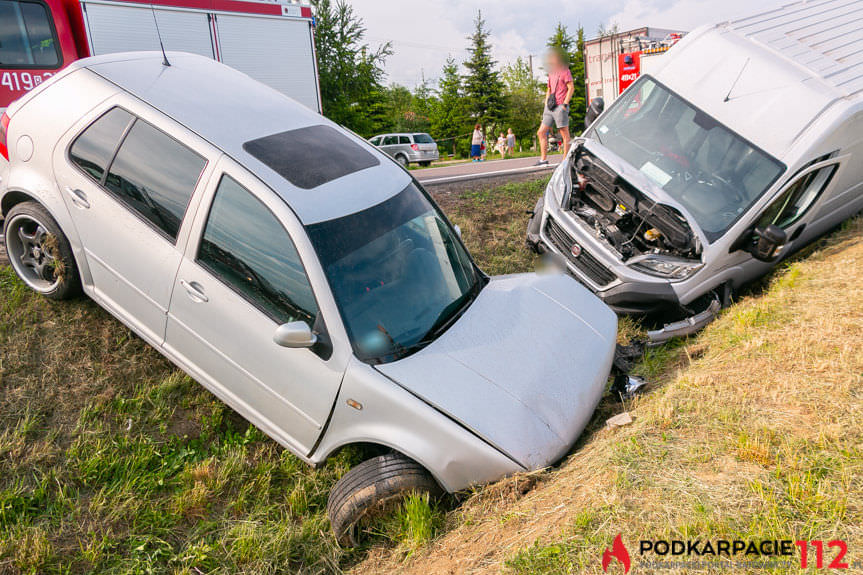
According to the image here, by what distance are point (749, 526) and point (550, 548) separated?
2.65ft

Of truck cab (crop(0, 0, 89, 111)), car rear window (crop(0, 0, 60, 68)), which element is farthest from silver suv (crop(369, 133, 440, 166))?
car rear window (crop(0, 0, 60, 68))

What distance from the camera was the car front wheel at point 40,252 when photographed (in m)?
3.92

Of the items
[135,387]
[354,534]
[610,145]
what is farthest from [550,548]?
[610,145]

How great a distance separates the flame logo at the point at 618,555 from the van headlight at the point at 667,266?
329 cm

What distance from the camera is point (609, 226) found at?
18.4 feet

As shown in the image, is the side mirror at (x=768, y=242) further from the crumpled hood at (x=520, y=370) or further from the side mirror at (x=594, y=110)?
the side mirror at (x=594, y=110)

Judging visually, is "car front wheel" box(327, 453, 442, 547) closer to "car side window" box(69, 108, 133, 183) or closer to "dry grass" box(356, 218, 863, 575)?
"dry grass" box(356, 218, 863, 575)

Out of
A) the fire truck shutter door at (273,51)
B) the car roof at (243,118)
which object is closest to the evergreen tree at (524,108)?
the fire truck shutter door at (273,51)

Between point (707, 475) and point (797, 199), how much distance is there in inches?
160

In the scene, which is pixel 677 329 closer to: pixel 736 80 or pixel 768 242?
pixel 768 242

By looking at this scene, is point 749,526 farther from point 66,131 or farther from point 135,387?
point 66,131

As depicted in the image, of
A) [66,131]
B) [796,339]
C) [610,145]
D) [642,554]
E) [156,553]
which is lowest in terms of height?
[156,553]

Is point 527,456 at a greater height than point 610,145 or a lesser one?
lesser

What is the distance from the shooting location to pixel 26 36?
8.59 metres
